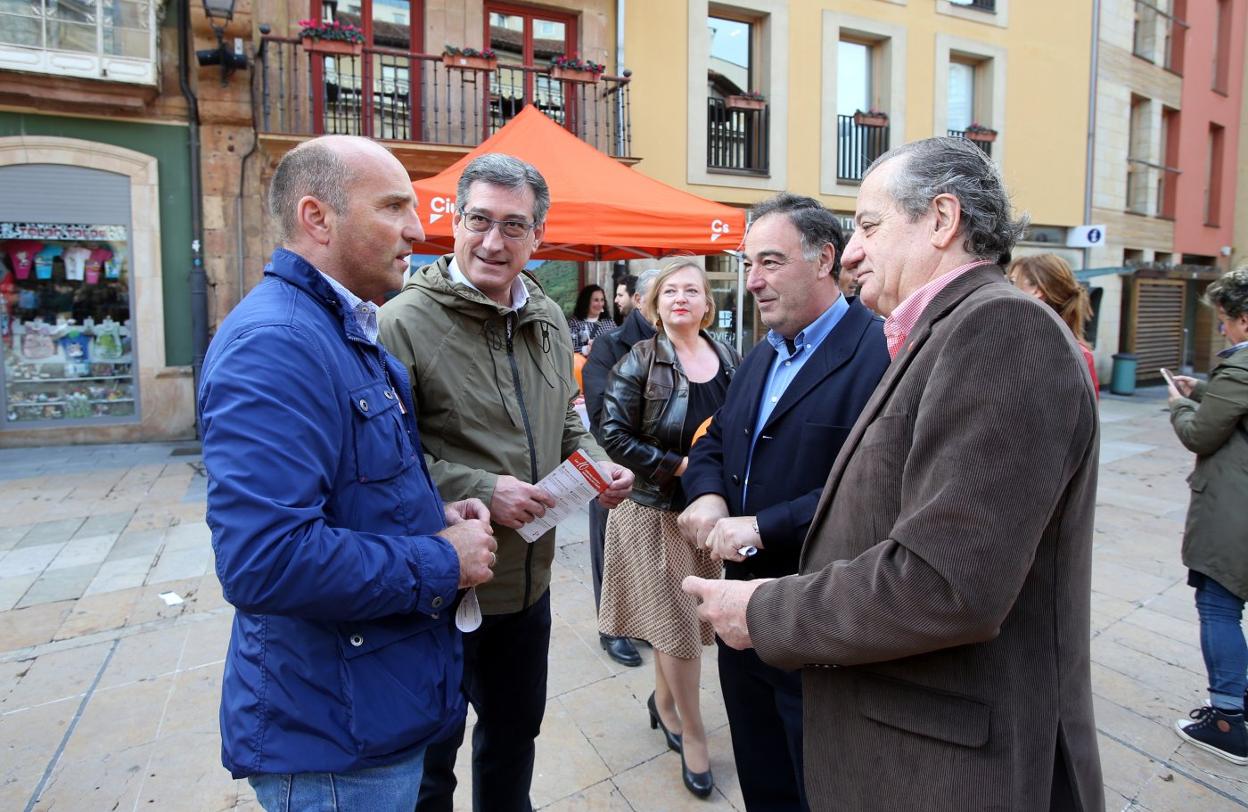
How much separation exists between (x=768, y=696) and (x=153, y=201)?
378 inches

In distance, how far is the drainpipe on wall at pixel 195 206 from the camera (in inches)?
344

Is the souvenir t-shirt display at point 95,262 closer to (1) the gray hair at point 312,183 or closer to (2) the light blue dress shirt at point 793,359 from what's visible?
(1) the gray hair at point 312,183

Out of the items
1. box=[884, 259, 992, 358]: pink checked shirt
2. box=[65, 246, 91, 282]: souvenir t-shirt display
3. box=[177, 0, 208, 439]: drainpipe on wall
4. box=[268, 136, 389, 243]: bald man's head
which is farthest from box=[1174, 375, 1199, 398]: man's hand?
box=[65, 246, 91, 282]: souvenir t-shirt display

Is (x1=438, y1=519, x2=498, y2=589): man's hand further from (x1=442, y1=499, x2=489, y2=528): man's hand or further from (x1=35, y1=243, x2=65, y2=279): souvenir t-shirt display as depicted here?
(x1=35, y1=243, x2=65, y2=279): souvenir t-shirt display

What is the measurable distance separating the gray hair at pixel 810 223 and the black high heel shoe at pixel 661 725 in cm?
191

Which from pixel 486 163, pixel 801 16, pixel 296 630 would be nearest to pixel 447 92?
pixel 801 16

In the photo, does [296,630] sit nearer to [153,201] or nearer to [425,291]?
[425,291]

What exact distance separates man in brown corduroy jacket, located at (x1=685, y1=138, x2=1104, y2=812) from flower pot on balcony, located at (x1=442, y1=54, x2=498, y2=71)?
908 centimetres

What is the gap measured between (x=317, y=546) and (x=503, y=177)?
51.0 inches

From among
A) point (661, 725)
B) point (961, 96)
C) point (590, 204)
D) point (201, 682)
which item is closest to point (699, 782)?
point (661, 725)

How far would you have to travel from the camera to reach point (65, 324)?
349 inches

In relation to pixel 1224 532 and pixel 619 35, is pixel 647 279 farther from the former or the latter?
pixel 619 35

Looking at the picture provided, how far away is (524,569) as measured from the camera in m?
2.12

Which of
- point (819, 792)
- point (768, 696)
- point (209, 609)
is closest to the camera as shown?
point (819, 792)
